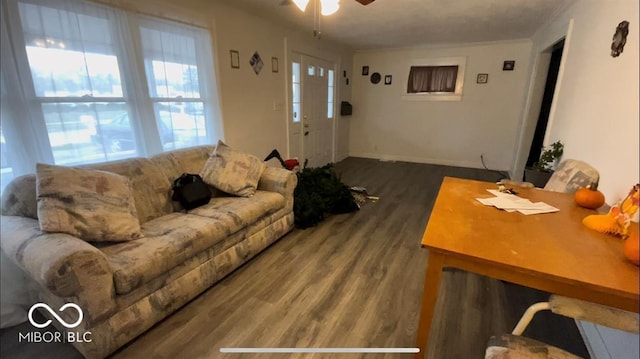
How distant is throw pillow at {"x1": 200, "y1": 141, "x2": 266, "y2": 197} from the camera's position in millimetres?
2529

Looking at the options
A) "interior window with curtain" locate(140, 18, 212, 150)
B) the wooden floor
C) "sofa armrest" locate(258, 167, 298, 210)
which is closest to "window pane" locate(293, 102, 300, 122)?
"interior window with curtain" locate(140, 18, 212, 150)

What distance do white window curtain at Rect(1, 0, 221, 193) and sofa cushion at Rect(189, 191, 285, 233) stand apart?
0.83m

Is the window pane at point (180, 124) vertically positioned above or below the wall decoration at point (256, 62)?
below

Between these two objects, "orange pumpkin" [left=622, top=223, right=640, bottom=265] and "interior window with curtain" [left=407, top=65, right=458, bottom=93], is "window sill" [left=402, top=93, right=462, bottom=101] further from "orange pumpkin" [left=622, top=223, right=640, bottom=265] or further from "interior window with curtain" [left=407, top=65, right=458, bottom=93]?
"orange pumpkin" [left=622, top=223, right=640, bottom=265]

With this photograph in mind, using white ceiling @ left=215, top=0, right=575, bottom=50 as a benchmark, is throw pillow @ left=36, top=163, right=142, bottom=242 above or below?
below

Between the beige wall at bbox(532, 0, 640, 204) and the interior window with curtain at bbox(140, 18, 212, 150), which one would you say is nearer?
the beige wall at bbox(532, 0, 640, 204)

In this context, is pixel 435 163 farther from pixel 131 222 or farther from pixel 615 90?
pixel 131 222

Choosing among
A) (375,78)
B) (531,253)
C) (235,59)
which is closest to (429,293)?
(531,253)

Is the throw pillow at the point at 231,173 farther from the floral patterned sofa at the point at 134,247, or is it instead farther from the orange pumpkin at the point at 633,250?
the orange pumpkin at the point at 633,250

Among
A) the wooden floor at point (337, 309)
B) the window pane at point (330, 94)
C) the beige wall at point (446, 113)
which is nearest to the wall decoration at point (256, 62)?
the window pane at point (330, 94)

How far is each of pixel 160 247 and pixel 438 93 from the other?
219 inches

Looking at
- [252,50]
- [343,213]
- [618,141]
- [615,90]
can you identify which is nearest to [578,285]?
[618,141]

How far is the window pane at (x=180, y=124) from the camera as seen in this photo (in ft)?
8.91

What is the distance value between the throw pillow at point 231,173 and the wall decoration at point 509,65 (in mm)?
4888
